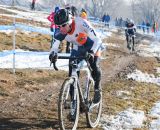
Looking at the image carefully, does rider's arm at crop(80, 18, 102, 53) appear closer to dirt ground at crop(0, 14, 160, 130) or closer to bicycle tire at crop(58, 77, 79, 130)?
bicycle tire at crop(58, 77, 79, 130)

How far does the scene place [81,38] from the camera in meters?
7.09

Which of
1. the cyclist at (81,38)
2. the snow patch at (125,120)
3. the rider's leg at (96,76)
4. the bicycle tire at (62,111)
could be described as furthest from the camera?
the snow patch at (125,120)

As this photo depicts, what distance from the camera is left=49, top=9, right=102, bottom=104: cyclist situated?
21.3 ft

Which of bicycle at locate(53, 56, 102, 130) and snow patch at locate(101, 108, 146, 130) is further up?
bicycle at locate(53, 56, 102, 130)

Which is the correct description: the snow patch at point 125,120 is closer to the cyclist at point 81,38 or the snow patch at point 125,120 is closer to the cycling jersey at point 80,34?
the cyclist at point 81,38

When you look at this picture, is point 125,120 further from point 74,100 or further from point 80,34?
point 80,34

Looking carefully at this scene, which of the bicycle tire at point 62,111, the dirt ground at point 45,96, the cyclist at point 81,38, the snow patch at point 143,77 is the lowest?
the snow patch at point 143,77

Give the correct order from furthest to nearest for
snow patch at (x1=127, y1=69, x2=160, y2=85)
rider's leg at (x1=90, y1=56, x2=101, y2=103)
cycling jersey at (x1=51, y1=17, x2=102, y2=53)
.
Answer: snow patch at (x1=127, y1=69, x2=160, y2=85)
rider's leg at (x1=90, y1=56, x2=101, y2=103)
cycling jersey at (x1=51, y1=17, x2=102, y2=53)

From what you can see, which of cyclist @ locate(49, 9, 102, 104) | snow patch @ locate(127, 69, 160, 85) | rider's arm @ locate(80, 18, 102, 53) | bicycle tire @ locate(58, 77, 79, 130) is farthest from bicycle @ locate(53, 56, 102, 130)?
snow patch @ locate(127, 69, 160, 85)

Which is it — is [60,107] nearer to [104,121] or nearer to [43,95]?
[104,121]

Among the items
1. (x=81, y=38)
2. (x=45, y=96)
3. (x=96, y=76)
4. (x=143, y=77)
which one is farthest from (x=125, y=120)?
(x=143, y=77)

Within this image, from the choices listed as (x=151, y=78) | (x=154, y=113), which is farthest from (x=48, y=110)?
(x=151, y=78)

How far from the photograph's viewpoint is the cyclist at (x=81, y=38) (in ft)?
21.3

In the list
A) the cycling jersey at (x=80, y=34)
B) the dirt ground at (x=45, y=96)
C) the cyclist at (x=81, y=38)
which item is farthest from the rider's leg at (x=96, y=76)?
the dirt ground at (x=45, y=96)
